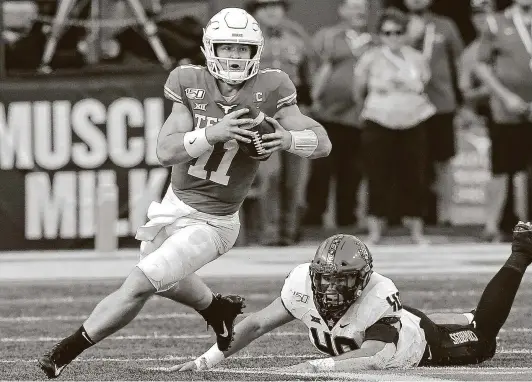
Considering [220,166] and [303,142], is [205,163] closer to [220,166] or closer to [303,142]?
[220,166]

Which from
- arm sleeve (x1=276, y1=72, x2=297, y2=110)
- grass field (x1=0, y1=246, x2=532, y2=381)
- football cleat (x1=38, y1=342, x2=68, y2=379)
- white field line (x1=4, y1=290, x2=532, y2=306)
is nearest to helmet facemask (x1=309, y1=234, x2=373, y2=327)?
grass field (x1=0, y1=246, x2=532, y2=381)

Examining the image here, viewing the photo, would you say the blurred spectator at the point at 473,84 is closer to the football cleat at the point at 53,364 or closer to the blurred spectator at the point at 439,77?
the blurred spectator at the point at 439,77

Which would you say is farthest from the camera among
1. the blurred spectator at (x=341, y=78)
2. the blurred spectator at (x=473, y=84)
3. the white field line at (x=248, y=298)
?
the blurred spectator at (x=473, y=84)

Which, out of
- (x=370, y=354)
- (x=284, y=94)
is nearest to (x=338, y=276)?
(x=370, y=354)

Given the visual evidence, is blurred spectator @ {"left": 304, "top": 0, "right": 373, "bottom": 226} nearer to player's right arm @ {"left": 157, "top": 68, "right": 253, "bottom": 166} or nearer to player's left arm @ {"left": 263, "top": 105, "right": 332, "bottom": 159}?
player's left arm @ {"left": 263, "top": 105, "right": 332, "bottom": 159}

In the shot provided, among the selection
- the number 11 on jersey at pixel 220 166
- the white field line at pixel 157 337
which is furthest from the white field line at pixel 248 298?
the number 11 on jersey at pixel 220 166

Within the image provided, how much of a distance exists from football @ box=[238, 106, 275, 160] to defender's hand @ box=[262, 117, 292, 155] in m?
0.02

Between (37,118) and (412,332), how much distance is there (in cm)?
594

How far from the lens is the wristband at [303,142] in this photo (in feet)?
19.5

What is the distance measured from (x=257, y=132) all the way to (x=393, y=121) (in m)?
5.64

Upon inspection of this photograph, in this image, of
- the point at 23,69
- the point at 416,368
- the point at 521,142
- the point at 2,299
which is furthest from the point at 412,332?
the point at 23,69

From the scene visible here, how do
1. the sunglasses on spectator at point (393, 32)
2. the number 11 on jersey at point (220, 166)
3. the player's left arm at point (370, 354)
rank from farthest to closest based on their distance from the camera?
the sunglasses on spectator at point (393, 32) → the number 11 on jersey at point (220, 166) → the player's left arm at point (370, 354)

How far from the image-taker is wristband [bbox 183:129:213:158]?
580cm

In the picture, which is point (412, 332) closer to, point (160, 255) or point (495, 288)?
point (495, 288)
